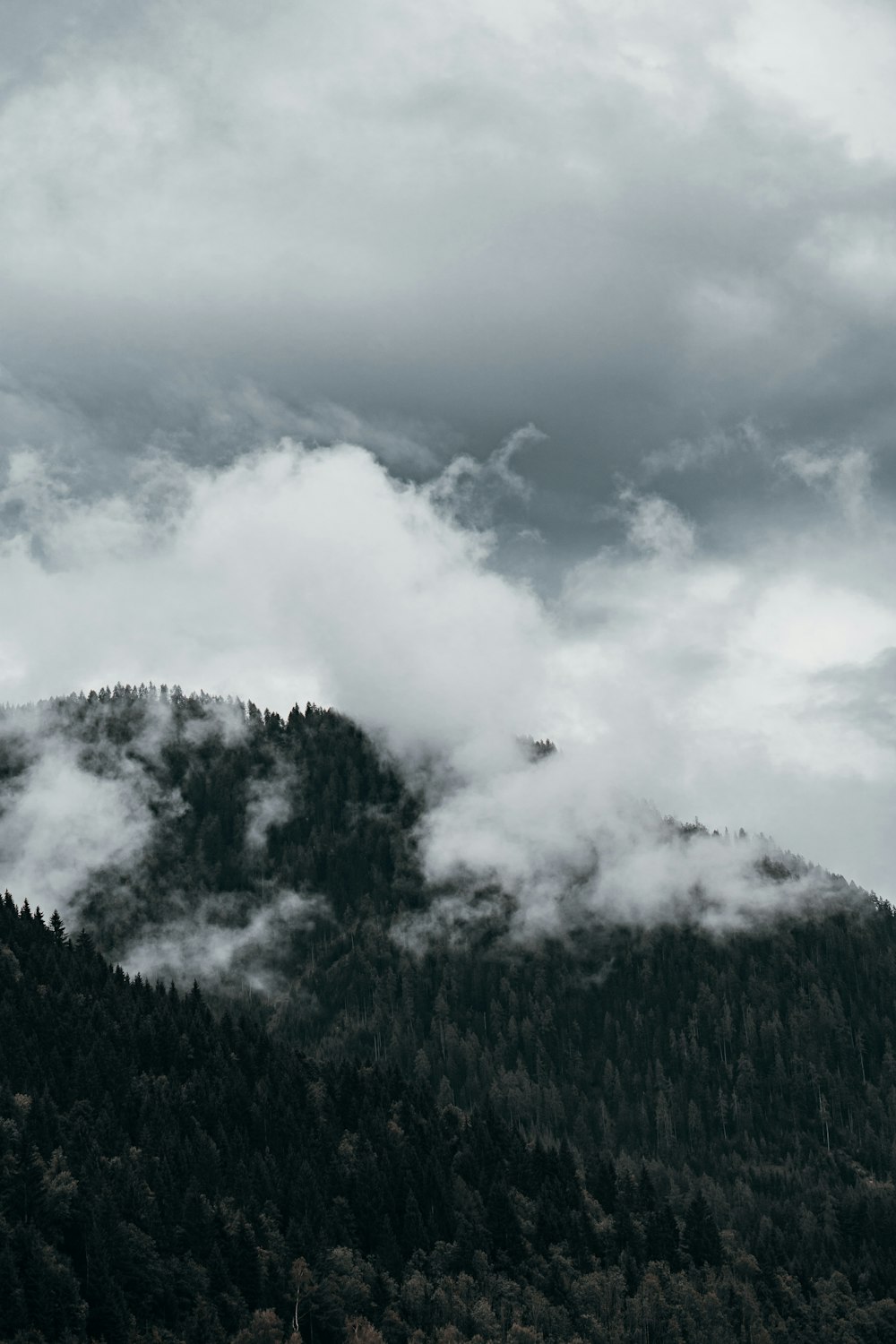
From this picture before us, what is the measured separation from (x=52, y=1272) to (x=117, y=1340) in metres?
13.8

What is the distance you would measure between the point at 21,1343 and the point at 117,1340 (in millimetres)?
16391

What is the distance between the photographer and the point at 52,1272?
199 m

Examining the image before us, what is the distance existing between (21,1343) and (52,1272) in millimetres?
12102

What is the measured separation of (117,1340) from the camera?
200m

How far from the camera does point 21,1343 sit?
188 m
